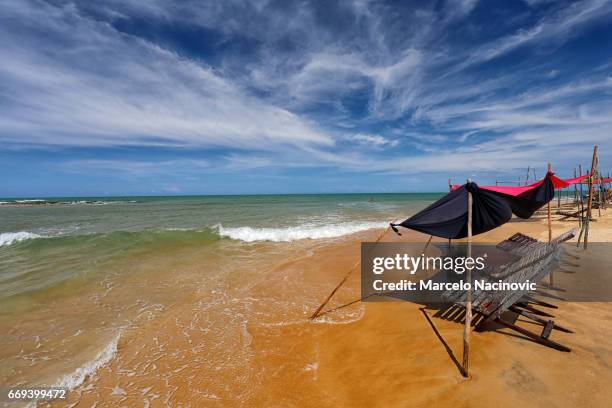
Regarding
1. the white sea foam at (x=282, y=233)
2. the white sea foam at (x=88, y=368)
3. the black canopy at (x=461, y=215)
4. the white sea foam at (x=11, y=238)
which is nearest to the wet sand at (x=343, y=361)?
the white sea foam at (x=88, y=368)

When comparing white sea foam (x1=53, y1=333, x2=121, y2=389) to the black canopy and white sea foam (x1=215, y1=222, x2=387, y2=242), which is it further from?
white sea foam (x1=215, y1=222, x2=387, y2=242)

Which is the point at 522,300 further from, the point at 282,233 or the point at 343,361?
the point at 282,233

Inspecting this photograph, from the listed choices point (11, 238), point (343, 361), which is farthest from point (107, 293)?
point (11, 238)

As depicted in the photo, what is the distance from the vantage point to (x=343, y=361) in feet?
14.7

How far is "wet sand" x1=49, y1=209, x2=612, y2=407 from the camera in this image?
3510 millimetres

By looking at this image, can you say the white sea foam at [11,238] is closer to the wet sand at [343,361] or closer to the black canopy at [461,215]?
the wet sand at [343,361]

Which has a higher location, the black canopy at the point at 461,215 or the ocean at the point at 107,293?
the black canopy at the point at 461,215

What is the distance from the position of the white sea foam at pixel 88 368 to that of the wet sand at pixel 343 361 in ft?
0.43

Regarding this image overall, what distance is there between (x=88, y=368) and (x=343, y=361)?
172 inches

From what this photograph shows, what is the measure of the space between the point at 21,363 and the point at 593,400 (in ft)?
28.8

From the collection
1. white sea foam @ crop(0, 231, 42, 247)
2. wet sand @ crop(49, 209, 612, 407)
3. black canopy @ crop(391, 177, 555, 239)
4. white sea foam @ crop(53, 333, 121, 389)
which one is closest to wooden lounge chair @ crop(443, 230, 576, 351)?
wet sand @ crop(49, 209, 612, 407)

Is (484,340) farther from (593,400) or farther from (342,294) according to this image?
(342,294)

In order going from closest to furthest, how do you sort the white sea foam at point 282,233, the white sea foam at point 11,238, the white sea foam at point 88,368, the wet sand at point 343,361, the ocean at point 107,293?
1. the wet sand at point 343,361
2. the white sea foam at point 88,368
3. the ocean at point 107,293
4. the white sea foam at point 11,238
5. the white sea foam at point 282,233

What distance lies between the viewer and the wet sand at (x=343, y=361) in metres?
3.51
